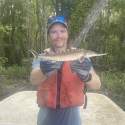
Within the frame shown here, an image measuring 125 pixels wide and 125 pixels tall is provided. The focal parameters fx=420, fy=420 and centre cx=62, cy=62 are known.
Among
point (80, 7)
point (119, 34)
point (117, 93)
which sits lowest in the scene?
point (117, 93)

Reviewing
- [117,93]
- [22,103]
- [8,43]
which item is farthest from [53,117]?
[8,43]

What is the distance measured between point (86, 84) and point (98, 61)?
9.61m

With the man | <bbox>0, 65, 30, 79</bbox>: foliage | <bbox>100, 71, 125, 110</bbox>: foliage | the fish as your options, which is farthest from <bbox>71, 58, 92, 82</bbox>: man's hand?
<bbox>0, 65, 30, 79</bbox>: foliage

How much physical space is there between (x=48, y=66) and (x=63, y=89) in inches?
9.4

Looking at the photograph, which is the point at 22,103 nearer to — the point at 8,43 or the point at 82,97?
the point at 82,97

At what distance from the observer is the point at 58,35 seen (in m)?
3.34

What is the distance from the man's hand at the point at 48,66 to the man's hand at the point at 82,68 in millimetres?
118

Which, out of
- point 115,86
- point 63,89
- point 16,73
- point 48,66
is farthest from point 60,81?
point 16,73

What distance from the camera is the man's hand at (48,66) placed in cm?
329

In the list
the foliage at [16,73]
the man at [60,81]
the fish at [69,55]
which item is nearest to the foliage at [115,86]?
the foliage at [16,73]

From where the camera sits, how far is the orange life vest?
132 inches

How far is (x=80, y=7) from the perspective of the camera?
41.4 feet

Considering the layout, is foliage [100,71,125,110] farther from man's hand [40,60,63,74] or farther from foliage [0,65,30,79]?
man's hand [40,60,63,74]

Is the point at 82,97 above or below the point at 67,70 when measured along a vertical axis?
below
